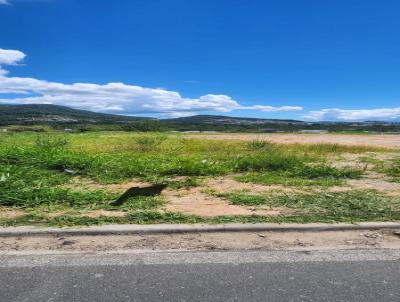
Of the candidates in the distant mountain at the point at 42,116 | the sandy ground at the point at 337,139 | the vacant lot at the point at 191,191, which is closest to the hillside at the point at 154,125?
the distant mountain at the point at 42,116

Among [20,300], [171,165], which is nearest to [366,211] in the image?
[20,300]

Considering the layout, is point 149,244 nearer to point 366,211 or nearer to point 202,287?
point 202,287

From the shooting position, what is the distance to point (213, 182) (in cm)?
890

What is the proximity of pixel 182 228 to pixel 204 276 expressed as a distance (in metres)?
1.36

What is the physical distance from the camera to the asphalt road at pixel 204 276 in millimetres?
3277

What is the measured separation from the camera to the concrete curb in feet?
15.8

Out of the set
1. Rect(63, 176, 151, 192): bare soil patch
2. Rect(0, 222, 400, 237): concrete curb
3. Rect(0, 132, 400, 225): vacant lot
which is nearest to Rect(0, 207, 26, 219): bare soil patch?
Rect(0, 132, 400, 225): vacant lot

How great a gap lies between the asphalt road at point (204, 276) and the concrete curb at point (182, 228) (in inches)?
27.8

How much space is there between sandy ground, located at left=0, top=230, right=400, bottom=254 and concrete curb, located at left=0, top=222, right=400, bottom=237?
8 centimetres

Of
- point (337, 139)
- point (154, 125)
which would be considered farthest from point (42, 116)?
point (337, 139)

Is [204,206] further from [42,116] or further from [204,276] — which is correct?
[42,116]

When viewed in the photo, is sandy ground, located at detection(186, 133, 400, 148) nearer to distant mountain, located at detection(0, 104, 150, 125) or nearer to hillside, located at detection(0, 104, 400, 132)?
hillside, located at detection(0, 104, 400, 132)

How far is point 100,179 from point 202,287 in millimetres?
5891

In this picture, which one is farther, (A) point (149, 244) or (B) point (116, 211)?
(B) point (116, 211)
